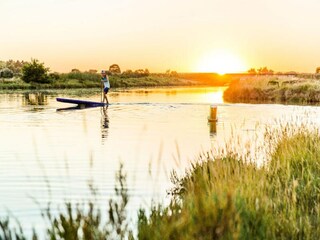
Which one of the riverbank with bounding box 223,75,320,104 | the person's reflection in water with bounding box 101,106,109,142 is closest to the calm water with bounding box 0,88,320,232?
the person's reflection in water with bounding box 101,106,109,142

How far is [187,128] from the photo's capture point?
27.7 meters

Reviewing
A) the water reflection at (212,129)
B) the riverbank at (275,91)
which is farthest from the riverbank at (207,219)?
the riverbank at (275,91)

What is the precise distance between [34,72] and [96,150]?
8580cm

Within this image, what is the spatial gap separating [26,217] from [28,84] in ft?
297

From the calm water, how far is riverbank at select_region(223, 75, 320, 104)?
1627cm

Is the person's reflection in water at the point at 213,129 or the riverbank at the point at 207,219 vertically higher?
the riverbank at the point at 207,219

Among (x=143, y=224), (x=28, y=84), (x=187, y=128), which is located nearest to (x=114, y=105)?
(x=187, y=128)

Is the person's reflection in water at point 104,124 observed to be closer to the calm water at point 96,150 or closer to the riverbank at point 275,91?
the calm water at point 96,150

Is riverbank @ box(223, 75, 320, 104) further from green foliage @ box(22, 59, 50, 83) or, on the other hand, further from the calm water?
green foliage @ box(22, 59, 50, 83)

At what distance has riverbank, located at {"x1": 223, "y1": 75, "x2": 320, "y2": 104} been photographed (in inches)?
2090

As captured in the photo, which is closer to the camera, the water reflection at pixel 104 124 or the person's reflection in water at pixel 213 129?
the water reflection at pixel 104 124

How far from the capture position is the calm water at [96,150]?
37.1ft

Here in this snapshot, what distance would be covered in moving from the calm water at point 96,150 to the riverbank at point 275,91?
16267mm

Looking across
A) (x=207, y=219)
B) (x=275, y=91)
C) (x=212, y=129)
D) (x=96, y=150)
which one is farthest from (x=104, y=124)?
(x=275, y=91)
